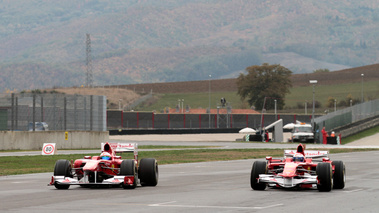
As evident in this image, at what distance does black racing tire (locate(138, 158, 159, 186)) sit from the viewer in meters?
21.5

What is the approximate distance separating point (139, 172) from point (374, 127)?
7070 centimetres

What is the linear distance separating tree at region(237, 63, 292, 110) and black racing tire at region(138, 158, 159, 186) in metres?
148

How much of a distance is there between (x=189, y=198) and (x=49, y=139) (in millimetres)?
35537

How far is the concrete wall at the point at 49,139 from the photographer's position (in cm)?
5000

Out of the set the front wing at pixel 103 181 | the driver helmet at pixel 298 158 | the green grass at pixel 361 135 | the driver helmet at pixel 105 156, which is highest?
the green grass at pixel 361 135

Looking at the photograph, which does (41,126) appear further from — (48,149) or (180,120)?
(180,120)

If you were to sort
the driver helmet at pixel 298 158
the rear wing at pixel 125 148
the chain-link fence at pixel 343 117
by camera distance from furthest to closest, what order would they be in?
1. the chain-link fence at pixel 343 117
2. the rear wing at pixel 125 148
3. the driver helmet at pixel 298 158

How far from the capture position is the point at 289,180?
19.5 meters

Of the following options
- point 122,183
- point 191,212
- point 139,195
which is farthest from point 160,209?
point 122,183

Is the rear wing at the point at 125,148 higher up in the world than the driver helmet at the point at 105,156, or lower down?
higher up

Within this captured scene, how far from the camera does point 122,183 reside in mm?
20359

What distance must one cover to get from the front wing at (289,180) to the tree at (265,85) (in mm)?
149276

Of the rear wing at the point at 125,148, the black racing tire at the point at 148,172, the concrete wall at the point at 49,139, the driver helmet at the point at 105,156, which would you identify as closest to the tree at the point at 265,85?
the concrete wall at the point at 49,139

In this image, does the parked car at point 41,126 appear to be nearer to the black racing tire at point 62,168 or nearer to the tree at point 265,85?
the black racing tire at point 62,168
